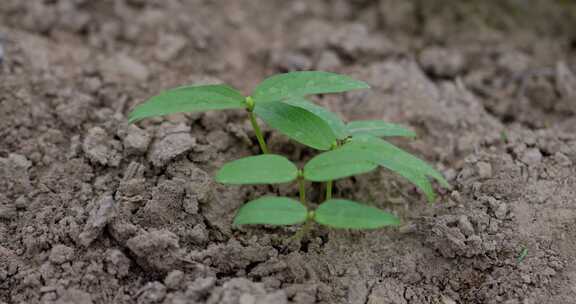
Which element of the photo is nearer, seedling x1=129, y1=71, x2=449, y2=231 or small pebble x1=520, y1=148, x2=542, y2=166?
seedling x1=129, y1=71, x2=449, y2=231

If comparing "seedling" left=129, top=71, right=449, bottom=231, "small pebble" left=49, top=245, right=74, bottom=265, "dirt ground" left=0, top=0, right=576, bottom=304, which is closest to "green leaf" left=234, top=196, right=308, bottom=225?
"seedling" left=129, top=71, right=449, bottom=231

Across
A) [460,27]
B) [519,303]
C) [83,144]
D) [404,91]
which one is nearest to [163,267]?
[83,144]

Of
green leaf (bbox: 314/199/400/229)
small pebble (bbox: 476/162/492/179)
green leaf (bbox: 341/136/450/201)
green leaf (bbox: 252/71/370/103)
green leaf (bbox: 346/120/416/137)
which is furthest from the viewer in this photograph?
small pebble (bbox: 476/162/492/179)

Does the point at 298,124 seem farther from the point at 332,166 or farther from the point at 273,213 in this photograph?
the point at 273,213

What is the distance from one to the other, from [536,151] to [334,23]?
1.34 metres

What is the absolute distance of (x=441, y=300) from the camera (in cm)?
174

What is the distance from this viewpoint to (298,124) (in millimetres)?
1774

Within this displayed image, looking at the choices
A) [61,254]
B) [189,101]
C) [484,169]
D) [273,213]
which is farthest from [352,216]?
[61,254]

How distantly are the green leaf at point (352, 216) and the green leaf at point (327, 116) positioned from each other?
→ 33 cm

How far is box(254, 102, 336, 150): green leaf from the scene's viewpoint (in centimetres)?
175

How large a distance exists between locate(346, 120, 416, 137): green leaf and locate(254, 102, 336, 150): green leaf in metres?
0.12

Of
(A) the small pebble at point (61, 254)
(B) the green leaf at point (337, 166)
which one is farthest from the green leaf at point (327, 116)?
(A) the small pebble at point (61, 254)

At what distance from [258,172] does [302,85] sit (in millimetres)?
347

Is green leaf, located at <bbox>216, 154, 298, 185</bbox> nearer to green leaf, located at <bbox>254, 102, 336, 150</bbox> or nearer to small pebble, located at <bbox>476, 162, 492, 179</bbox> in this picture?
green leaf, located at <bbox>254, 102, 336, 150</bbox>
